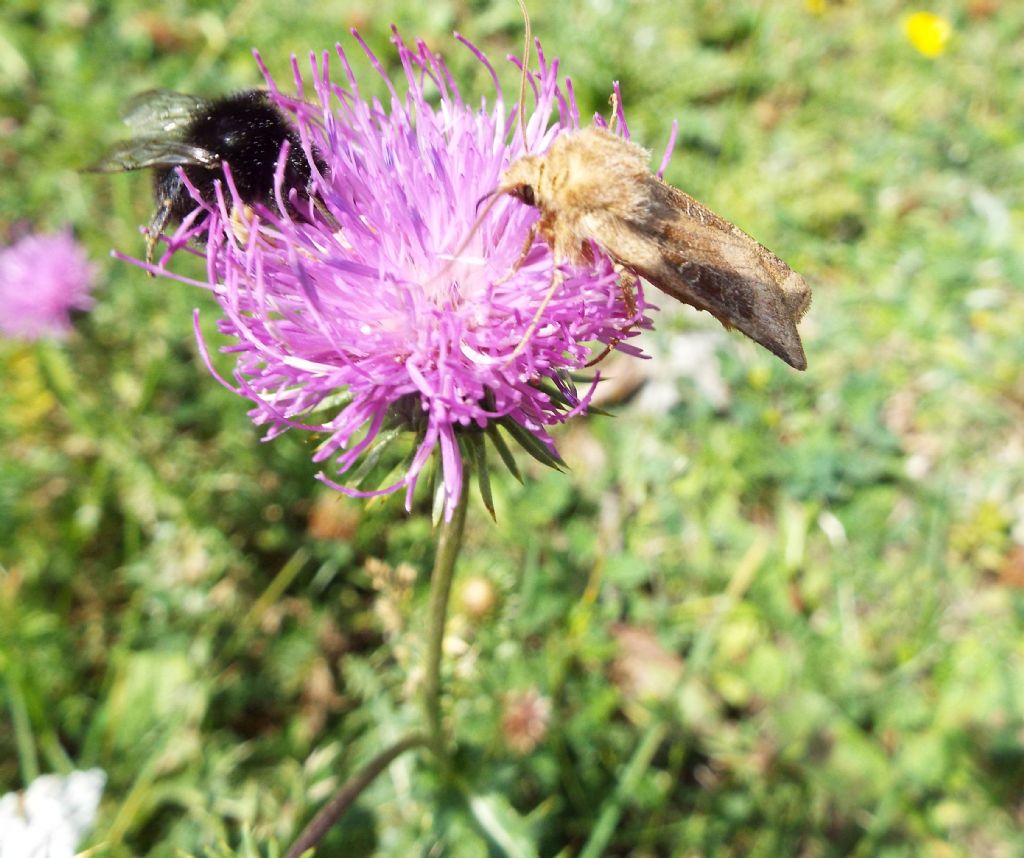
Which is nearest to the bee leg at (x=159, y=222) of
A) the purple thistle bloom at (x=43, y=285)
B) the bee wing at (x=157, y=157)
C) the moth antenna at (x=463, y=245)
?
the bee wing at (x=157, y=157)

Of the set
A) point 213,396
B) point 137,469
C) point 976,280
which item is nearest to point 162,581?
point 137,469

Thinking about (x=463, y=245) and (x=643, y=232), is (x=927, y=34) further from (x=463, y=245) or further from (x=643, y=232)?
(x=463, y=245)

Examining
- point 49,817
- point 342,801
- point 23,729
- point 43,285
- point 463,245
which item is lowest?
point 23,729

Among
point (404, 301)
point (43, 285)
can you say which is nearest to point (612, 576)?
point (404, 301)

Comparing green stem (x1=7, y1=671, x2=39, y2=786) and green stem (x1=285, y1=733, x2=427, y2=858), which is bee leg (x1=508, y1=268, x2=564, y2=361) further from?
green stem (x1=7, y1=671, x2=39, y2=786)

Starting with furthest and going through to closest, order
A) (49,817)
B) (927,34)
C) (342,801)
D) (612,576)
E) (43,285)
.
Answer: (927,34)
(43,285)
(612,576)
(342,801)
(49,817)
